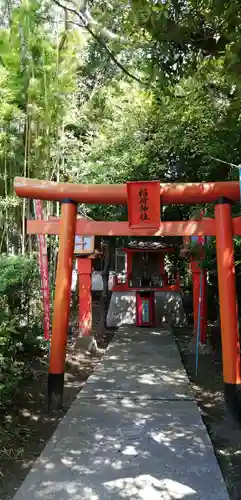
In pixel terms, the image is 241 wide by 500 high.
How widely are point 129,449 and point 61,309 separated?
5.48ft

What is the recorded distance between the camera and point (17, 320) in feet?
16.3

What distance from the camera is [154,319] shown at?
10.0 meters

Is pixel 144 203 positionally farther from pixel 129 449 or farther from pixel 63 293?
pixel 129 449

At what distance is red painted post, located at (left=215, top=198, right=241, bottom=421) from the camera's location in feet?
13.6

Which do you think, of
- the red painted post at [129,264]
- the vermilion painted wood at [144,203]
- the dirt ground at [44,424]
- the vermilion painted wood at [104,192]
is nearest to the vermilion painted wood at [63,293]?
the vermilion painted wood at [104,192]

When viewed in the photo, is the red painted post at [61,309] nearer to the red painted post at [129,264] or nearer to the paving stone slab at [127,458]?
the paving stone slab at [127,458]

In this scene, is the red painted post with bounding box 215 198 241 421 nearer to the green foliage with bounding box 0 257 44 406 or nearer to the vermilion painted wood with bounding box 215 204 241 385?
the vermilion painted wood with bounding box 215 204 241 385

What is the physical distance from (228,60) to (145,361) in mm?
4786

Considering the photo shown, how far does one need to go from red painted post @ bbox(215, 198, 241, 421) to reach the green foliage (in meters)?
1.88

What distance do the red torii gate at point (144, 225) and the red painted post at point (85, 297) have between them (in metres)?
3.18

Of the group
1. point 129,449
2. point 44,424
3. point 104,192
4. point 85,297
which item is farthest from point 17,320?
point 85,297

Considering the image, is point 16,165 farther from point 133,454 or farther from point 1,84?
point 133,454

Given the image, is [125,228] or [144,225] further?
[125,228]

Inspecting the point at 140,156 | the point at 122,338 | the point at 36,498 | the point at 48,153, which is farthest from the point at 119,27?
the point at 122,338
